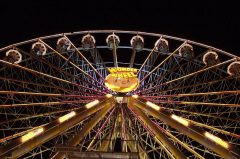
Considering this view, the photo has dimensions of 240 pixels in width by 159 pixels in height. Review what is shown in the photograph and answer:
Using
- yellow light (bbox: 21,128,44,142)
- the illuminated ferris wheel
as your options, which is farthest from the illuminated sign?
yellow light (bbox: 21,128,44,142)

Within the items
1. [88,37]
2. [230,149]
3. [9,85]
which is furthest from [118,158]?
[88,37]

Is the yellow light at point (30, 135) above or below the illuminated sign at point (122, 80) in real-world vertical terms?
below

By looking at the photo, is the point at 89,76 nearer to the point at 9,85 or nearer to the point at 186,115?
the point at 9,85

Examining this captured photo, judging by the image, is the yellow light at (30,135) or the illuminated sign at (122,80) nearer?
the yellow light at (30,135)

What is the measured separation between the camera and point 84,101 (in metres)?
17.4

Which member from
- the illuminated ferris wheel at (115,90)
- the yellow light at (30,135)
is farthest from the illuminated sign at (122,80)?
the yellow light at (30,135)

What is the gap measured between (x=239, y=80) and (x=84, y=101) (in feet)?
25.9

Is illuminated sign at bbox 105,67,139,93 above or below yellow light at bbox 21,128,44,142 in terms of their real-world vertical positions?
above

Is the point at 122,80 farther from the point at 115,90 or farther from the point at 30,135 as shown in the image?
the point at 30,135

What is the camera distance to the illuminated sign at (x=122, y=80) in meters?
17.1

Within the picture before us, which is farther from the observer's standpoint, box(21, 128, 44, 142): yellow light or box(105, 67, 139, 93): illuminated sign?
box(105, 67, 139, 93): illuminated sign

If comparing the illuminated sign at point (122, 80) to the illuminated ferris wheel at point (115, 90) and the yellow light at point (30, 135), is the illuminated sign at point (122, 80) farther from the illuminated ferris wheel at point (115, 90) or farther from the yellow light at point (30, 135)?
the yellow light at point (30, 135)

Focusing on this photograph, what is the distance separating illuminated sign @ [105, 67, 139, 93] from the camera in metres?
17.1

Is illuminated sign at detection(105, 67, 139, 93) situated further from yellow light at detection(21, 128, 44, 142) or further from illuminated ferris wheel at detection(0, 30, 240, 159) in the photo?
yellow light at detection(21, 128, 44, 142)
